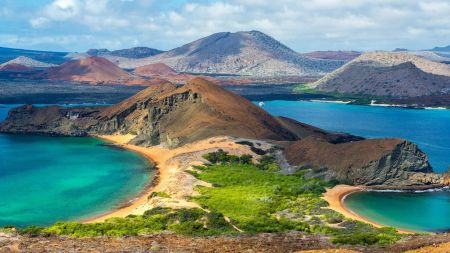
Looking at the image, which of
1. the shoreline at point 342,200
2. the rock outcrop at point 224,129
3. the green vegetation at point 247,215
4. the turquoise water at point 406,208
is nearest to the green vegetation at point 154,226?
the green vegetation at point 247,215

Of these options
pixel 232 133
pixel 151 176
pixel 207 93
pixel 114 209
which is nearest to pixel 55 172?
pixel 151 176

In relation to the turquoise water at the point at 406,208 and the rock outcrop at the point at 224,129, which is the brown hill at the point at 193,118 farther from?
the turquoise water at the point at 406,208

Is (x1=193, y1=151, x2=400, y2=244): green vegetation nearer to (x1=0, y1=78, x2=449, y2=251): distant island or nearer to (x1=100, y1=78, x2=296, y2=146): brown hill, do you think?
(x1=0, y1=78, x2=449, y2=251): distant island

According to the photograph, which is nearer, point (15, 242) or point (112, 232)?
point (15, 242)

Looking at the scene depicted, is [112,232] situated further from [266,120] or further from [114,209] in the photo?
[266,120]

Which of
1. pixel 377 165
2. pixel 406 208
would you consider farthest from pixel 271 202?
pixel 377 165
